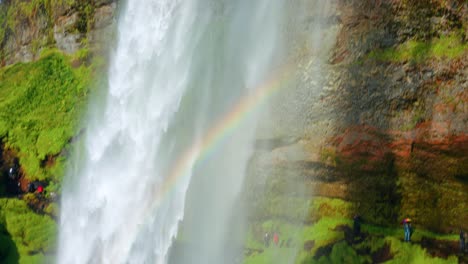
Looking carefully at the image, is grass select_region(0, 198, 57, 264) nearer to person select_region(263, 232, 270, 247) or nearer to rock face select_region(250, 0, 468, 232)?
person select_region(263, 232, 270, 247)

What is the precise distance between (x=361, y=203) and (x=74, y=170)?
9.82m

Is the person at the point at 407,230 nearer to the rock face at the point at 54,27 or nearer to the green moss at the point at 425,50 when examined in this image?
the green moss at the point at 425,50

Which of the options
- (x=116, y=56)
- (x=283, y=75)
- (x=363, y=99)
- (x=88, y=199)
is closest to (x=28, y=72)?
(x=116, y=56)

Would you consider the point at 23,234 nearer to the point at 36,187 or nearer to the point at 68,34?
the point at 36,187

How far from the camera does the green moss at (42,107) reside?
62.7 ft

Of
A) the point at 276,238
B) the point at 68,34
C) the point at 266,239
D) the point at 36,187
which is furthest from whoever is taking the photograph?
the point at 68,34

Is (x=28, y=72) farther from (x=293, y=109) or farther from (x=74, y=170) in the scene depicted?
(x=293, y=109)

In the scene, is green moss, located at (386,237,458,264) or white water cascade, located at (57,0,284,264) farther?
white water cascade, located at (57,0,284,264)

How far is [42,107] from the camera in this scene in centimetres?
2050

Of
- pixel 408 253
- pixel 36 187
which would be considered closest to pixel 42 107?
pixel 36 187

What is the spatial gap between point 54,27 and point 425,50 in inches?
571

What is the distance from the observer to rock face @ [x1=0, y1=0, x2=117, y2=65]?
20.3 m

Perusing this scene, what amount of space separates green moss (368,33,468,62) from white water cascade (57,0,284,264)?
3.14m

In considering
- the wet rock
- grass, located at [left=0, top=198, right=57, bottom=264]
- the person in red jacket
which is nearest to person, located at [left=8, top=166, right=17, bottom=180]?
grass, located at [left=0, top=198, right=57, bottom=264]
